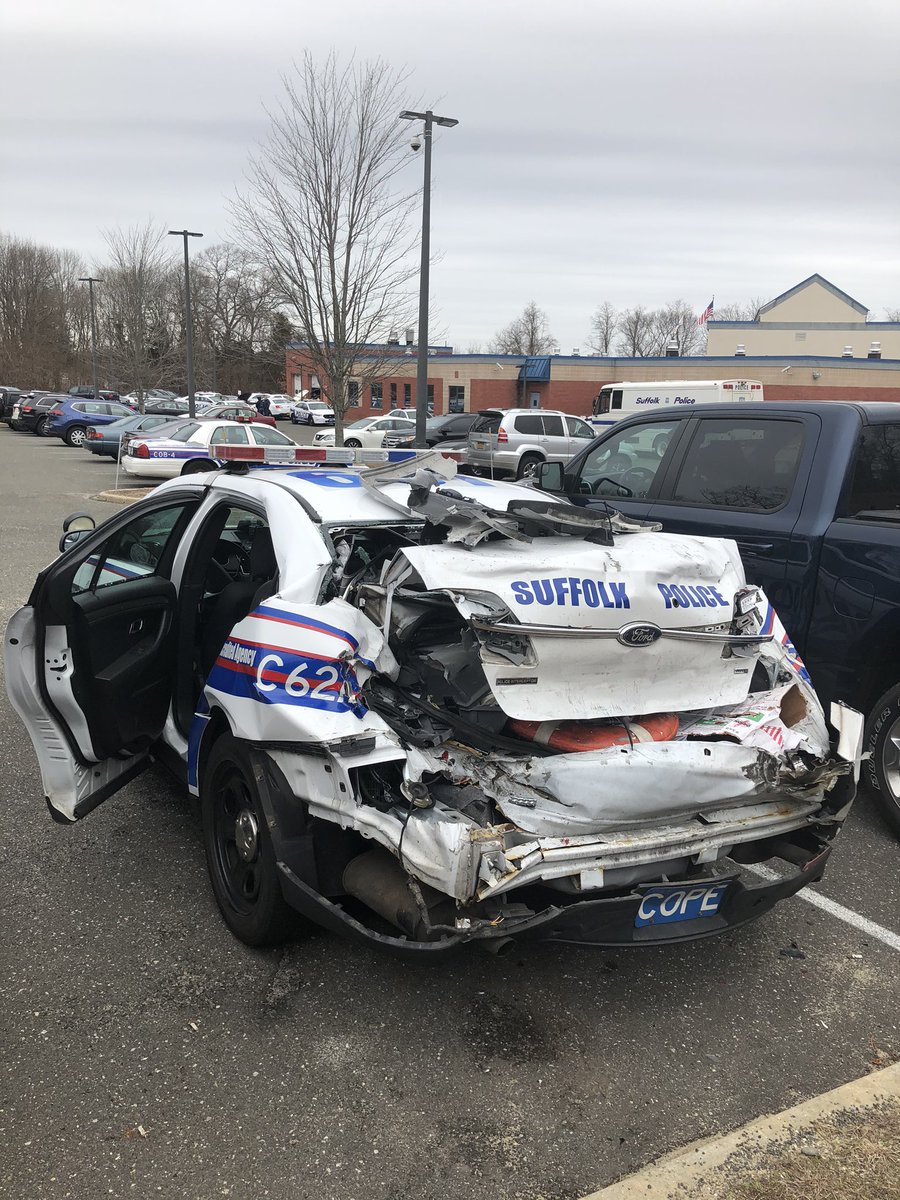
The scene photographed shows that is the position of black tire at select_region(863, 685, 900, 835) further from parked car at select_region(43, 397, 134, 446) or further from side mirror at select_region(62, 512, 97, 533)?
parked car at select_region(43, 397, 134, 446)

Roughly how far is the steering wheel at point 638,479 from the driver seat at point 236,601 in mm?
2489

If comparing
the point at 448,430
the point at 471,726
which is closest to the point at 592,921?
the point at 471,726

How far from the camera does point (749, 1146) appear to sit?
229 cm

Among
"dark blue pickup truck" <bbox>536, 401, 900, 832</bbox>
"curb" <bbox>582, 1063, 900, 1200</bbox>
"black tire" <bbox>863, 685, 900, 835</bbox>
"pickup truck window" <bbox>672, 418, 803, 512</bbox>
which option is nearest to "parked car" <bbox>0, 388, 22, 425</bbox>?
"pickup truck window" <bbox>672, 418, 803, 512</bbox>

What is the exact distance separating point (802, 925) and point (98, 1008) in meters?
2.55

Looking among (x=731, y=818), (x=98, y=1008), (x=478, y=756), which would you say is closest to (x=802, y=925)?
(x=731, y=818)

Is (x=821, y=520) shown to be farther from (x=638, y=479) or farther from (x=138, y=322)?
(x=138, y=322)

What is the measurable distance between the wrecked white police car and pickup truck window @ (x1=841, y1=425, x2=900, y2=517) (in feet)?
3.90

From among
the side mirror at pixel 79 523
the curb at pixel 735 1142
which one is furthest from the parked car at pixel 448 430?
the curb at pixel 735 1142

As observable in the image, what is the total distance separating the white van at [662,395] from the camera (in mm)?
24781

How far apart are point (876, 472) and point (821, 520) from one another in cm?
40

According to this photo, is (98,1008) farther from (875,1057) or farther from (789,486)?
(789,486)

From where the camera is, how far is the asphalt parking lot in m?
2.23

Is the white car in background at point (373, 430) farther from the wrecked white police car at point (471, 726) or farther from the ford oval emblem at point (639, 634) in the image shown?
the ford oval emblem at point (639, 634)
